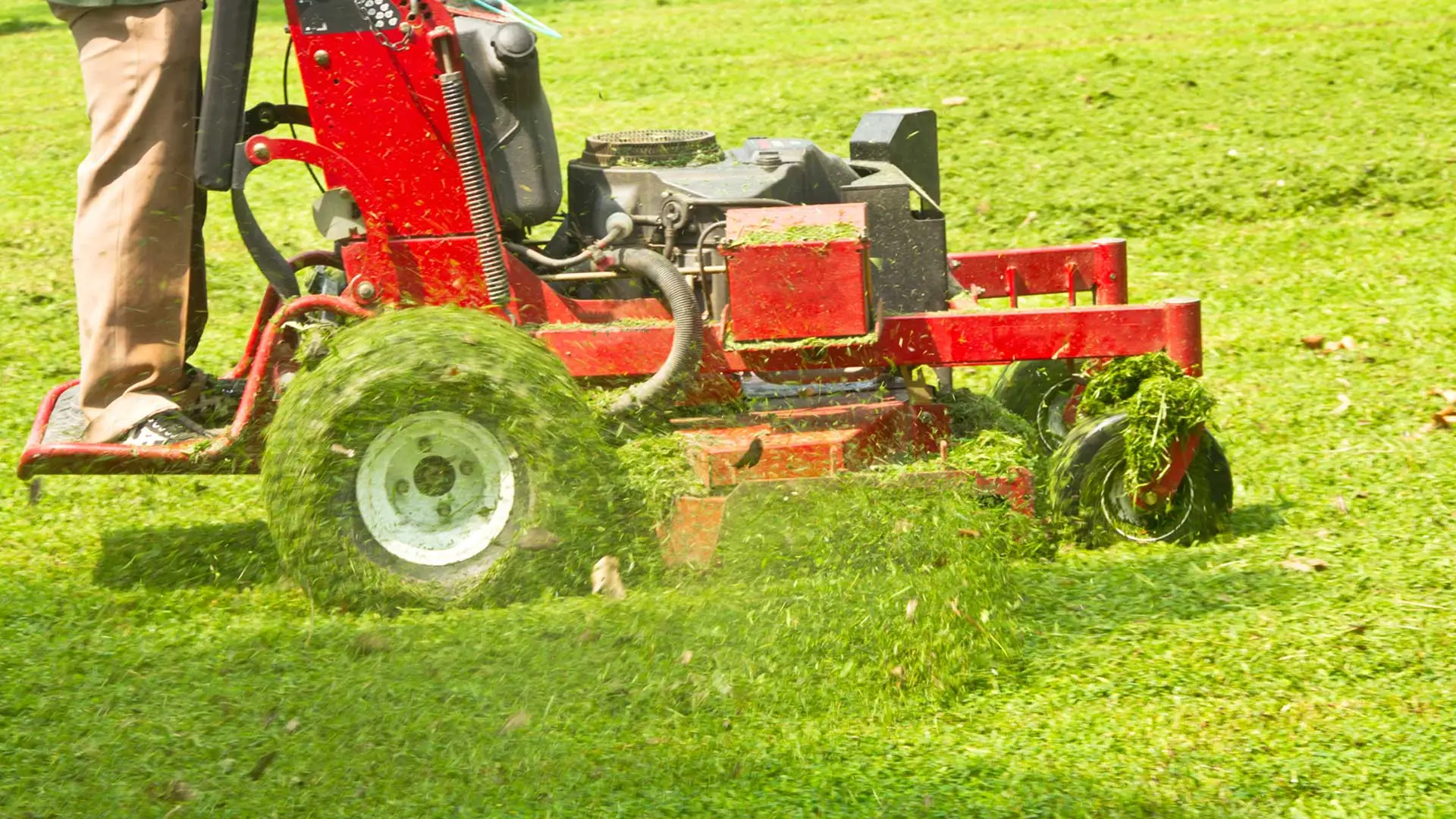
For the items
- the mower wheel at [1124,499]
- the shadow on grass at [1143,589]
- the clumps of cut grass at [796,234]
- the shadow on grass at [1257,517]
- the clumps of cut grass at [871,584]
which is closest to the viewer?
the clumps of cut grass at [871,584]

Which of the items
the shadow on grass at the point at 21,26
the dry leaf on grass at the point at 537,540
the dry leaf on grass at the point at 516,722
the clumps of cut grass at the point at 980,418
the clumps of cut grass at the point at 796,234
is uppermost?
the shadow on grass at the point at 21,26

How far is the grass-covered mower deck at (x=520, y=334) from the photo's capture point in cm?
423

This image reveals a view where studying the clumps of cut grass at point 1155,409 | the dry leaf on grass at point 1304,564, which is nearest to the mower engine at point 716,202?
the clumps of cut grass at point 1155,409

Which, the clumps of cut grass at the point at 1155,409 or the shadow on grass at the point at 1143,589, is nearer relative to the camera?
the shadow on grass at the point at 1143,589

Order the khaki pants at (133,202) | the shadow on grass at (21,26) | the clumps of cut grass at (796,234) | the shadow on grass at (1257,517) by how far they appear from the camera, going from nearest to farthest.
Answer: the clumps of cut grass at (796,234), the khaki pants at (133,202), the shadow on grass at (1257,517), the shadow on grass at (21,26)

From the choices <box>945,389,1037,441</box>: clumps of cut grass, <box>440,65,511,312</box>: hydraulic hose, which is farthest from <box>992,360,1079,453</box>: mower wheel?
<box>440,65,511,312</box>: hydraulic hose

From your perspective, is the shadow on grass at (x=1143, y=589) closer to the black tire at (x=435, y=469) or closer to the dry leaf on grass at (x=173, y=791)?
the black tire at (x=435, y=469)

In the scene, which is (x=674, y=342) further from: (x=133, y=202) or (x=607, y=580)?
(x=133, y=202)

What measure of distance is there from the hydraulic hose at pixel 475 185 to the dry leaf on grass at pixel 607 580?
32.1 inches

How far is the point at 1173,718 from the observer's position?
355cm

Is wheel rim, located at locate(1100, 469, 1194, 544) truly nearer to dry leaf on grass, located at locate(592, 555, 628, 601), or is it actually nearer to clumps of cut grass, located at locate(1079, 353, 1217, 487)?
clumps of cut grass, located at locate(1079, 353, 1217, 487)

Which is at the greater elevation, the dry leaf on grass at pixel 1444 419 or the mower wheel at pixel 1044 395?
the mower wheel at pixel 1044 395

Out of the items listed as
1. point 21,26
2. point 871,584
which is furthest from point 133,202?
point 21,26

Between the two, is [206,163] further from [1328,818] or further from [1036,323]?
[1328,818]
